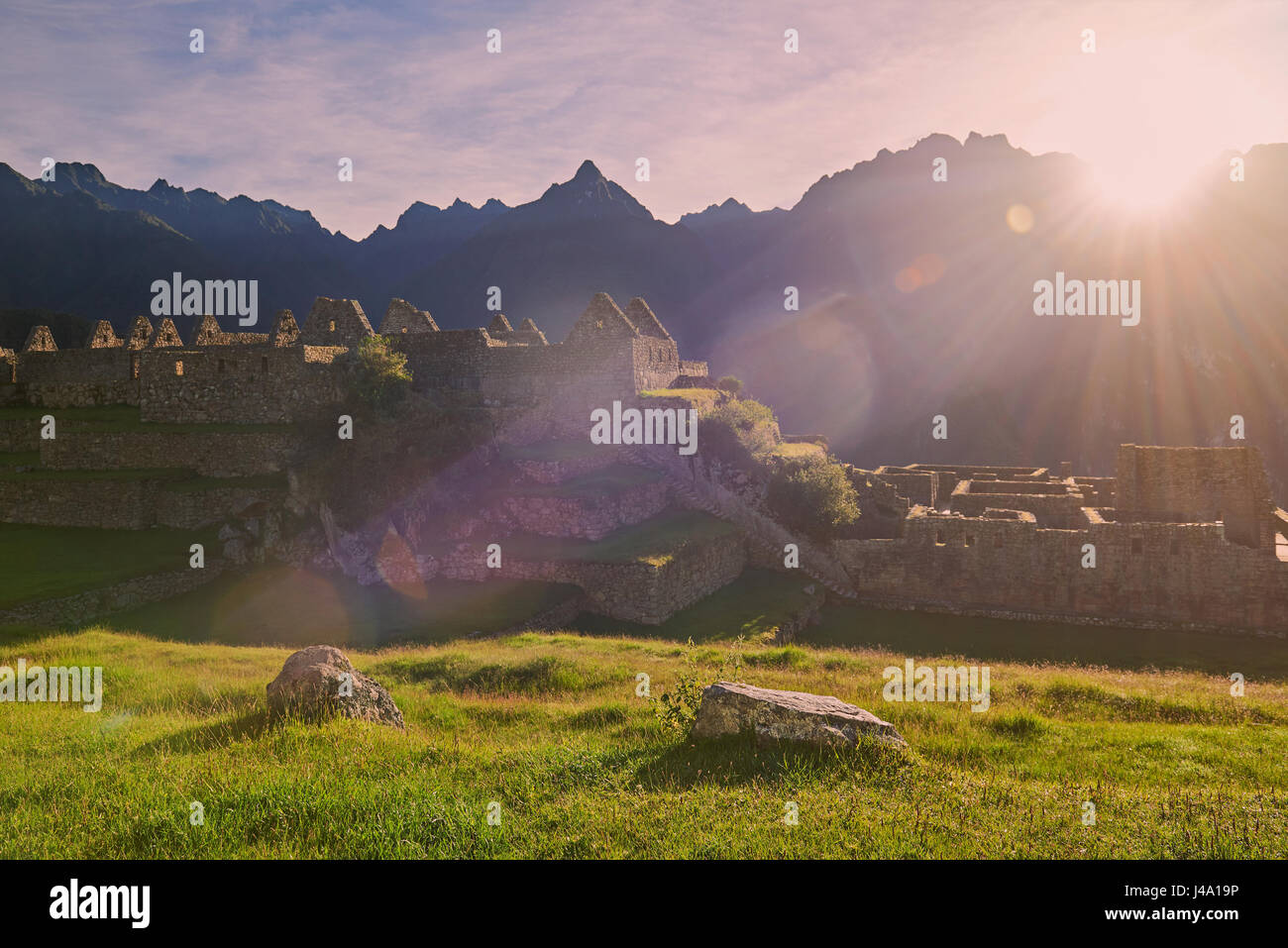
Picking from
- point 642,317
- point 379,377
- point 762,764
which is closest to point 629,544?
point 379,377

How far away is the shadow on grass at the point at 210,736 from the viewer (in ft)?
30.0

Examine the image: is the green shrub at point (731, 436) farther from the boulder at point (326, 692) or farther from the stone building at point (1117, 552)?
the boulder at point (326, 692)

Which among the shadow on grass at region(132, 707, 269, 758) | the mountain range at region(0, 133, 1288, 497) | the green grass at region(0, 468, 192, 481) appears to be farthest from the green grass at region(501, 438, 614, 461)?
the mountain range at region(0, 133, 1288, 497)

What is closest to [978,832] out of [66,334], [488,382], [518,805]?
[518,805]

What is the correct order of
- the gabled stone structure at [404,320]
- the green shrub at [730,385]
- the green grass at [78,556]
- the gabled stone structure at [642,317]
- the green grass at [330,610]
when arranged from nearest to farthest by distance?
the green grass at [78,556] → the green grass at [330,610] → the gabled stone structure at [404,320] → the gabled stone structure at [642,317] → the green shrub at [730,385]

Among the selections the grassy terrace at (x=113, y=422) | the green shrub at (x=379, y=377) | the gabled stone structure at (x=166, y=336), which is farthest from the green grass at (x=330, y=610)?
the gabled stone structure at (x=166, y=336)

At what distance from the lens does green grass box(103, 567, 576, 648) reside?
20391 millimetres

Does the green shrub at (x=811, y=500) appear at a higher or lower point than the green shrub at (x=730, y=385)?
lower

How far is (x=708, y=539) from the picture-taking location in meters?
27.1

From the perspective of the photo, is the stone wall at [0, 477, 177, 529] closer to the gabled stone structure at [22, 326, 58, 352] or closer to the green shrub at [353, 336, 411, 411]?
the green shrub at [353, 336, 411, 411]

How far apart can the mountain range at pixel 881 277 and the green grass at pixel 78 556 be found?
237 ft

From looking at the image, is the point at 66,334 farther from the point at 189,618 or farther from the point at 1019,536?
the point at 1019,536

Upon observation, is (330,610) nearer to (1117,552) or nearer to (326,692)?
(326,692)

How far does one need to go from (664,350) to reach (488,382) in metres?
8.29
